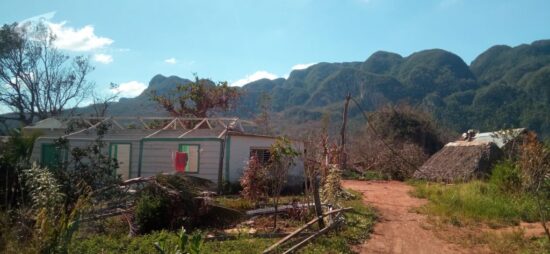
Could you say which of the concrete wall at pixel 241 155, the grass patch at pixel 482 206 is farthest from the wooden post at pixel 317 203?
the concrete wall at pixel 241 155

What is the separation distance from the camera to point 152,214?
9609mm

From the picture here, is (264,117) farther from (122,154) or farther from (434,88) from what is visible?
(434,88)

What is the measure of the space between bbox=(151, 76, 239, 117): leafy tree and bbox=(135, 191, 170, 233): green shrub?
65.8 ft

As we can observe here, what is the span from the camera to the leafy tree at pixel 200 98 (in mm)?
29516

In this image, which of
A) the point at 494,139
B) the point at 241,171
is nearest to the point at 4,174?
the point at 241,171

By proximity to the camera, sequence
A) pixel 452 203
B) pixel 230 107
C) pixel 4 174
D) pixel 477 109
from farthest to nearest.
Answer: pixel 477 109
pixel 230 107
pixel 452 203
pixel 4 174

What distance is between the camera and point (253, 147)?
18.8 meters

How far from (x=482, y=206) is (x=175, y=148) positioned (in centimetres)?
1196

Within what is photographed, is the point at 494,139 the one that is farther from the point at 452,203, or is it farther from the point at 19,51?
the point at 19,51

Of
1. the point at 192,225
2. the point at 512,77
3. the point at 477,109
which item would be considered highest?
the point at 512,77

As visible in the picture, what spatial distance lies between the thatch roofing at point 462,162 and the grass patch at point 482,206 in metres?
4.49

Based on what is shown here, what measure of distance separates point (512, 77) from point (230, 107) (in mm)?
56461

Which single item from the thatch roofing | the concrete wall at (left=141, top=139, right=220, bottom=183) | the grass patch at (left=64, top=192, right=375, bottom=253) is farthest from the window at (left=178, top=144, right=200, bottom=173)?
the thatch roofing

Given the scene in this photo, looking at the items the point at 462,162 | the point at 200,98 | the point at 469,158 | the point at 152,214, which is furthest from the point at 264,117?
the point at 152,214
